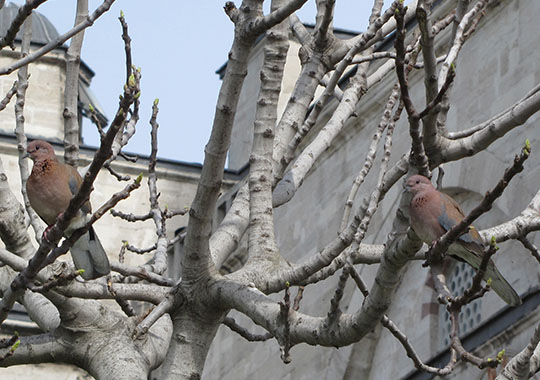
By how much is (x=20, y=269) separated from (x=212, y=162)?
1235 mm

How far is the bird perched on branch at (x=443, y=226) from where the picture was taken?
23.8ft

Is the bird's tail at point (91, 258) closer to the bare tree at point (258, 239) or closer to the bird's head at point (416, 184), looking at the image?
the bare tree at point (258, 239)

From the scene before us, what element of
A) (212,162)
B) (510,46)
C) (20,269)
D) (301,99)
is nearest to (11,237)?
(20,269)

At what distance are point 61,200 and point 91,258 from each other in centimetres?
42

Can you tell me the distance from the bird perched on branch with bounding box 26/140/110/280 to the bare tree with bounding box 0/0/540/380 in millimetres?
157

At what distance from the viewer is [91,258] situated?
333 inches

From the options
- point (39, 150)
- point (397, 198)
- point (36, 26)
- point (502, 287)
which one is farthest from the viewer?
point (36, 26)

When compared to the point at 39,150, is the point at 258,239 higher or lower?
Answer: lower

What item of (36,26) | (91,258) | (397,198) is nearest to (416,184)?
A: (91,258)

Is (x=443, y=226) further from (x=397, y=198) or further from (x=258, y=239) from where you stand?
(x=397, y=198)

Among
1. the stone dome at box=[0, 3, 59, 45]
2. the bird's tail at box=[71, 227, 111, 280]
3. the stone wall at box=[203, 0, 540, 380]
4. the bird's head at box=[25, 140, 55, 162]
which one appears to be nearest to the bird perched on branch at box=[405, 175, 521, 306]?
the bird's tail at box=[71, 227, 111, 280]

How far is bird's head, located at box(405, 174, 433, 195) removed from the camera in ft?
24.9

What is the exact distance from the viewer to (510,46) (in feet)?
49.8

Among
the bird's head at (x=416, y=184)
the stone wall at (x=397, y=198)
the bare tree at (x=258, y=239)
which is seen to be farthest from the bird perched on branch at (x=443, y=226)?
the stone wall at (x=397, y=198)
